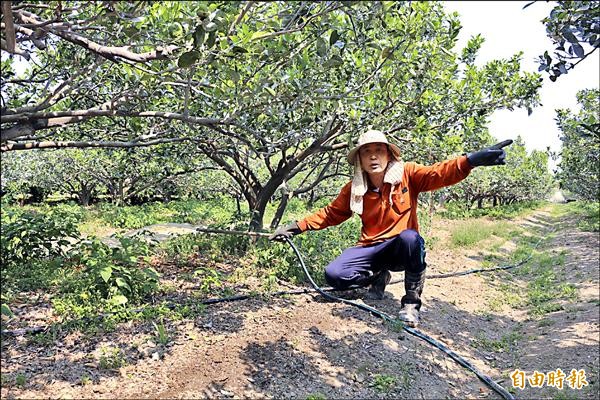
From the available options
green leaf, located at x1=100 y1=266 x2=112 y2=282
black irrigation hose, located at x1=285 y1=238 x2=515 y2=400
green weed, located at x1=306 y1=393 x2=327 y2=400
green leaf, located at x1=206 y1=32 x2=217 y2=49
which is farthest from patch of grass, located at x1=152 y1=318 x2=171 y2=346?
green leaf, located at x1=206 y1=32 x2=217 y2=49

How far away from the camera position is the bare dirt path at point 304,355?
2781mm

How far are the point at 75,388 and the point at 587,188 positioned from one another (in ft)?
71.3

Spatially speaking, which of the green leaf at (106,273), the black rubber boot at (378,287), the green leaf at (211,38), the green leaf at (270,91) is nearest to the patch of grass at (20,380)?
the green leaf at (106,273)

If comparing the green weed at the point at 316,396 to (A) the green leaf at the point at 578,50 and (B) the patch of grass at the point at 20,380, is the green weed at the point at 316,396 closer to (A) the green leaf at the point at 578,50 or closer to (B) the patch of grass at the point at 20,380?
(B) the patch of grass at the point at 20,380

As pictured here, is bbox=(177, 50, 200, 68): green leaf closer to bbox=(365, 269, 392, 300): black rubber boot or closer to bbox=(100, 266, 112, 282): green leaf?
bbox=(100, 266, 112, 282): green leaf

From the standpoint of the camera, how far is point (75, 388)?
2613 millimetres

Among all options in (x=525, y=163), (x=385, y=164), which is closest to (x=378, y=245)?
(x=385, y=164)

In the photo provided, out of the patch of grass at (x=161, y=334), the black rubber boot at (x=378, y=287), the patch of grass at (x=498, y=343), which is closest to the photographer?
the patch of grass at (x=161, y=334)

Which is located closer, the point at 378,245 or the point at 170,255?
the point at 378,245

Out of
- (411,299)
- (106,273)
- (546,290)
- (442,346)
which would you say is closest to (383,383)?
(442,346)

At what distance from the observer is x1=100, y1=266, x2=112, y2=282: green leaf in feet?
12.8

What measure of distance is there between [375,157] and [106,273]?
256cm

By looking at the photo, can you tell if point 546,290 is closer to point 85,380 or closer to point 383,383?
point 383,383

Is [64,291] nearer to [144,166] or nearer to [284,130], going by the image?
[284,130]
